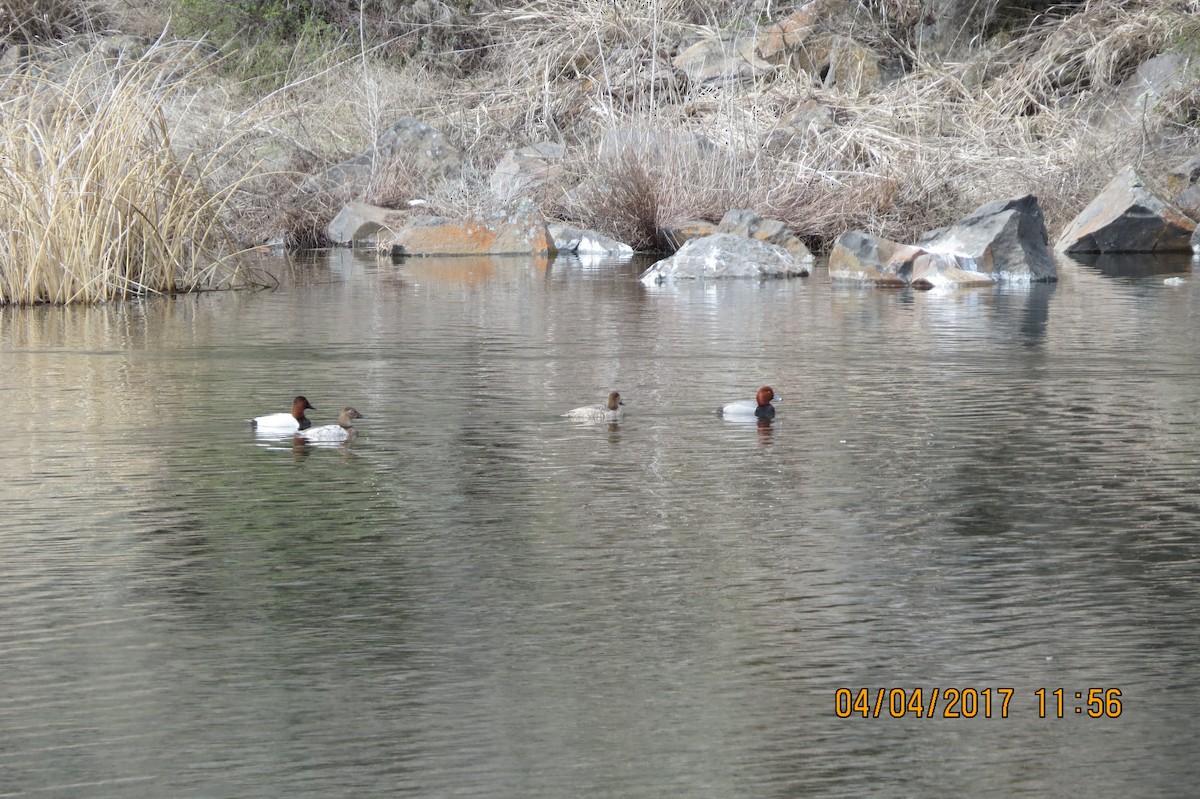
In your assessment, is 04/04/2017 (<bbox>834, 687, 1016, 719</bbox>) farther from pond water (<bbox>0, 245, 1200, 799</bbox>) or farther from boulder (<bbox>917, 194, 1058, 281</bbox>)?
boulder (<bbox>917, 194, 1058, 281</bbox>)

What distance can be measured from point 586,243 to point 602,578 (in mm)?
16427

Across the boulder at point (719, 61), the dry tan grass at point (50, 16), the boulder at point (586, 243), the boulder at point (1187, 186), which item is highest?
the dry tan grass at point (50, 16)

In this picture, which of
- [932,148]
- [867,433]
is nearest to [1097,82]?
[932,148]

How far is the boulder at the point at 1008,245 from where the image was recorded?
16.7 m

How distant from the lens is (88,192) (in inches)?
542

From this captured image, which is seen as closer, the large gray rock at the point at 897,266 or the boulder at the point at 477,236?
the large gray rock at the point at 897,266

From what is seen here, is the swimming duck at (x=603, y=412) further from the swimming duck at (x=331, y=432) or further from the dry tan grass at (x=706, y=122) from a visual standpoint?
the dry tan grass at (x=706, y=122)

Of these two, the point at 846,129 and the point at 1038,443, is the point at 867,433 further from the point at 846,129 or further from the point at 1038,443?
the point at 846,129

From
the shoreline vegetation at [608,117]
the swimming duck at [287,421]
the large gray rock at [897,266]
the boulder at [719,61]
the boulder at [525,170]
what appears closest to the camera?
the swimming duck at [287,421]

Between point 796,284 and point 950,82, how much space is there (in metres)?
10.1

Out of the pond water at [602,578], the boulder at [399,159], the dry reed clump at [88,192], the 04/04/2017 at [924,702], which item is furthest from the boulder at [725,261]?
the 04/04/2017 at [924,702]

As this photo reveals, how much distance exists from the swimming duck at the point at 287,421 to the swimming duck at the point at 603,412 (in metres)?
1.22

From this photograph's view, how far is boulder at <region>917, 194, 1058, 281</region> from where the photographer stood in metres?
16.7

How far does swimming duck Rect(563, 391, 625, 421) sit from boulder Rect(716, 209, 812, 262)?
11.4m
